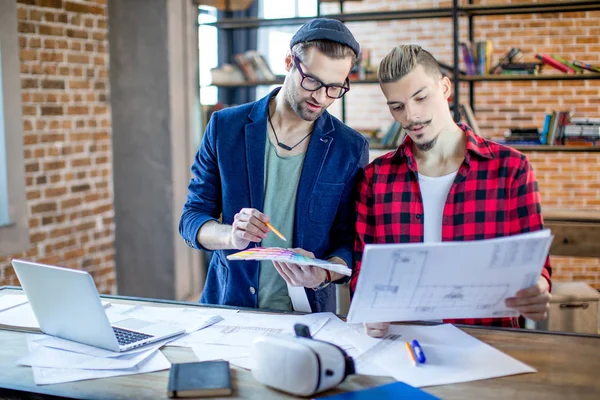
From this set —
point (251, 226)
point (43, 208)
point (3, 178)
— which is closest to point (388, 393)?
point (251, 226)

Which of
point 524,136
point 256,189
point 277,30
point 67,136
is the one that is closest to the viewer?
point 256,189

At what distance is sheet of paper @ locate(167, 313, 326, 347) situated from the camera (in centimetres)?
173

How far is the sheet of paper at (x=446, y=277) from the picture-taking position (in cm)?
143

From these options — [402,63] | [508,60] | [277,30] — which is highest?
[277,30]

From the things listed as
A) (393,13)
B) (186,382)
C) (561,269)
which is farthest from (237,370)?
(561,269)

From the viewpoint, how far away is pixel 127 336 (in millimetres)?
1762

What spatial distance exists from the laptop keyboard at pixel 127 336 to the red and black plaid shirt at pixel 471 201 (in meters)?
0.59

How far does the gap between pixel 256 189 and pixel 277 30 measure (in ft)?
14.6

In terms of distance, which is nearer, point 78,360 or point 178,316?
point 78,360

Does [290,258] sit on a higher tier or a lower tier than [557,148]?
lower

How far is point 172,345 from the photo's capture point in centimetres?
171

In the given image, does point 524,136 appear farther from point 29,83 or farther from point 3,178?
point 3,178

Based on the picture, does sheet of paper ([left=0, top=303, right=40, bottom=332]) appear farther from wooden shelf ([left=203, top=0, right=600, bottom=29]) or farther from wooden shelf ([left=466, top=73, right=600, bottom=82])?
wooden shelf ([left=466, top=73, right=600, bottom=82])

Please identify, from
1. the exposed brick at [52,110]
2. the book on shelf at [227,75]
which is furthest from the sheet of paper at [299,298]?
the book on shelf at [227,75]
